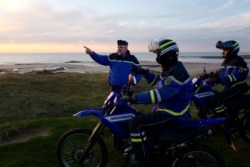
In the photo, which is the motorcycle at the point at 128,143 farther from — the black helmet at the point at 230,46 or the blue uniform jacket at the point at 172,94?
the black helmet at the point at 230,46

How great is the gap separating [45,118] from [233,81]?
5204 mm

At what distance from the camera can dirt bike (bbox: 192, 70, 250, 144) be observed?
8.02 m

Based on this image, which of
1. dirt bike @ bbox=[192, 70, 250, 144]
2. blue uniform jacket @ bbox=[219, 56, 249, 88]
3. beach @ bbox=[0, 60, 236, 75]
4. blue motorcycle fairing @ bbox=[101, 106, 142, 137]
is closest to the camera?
blue motorcycle fairing @ bbox=[101, 106, 142, 137]

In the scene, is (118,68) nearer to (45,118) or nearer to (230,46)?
(45,118)

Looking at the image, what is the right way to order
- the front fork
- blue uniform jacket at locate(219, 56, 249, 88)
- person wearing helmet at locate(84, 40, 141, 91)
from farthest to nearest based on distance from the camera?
person wearing helmet at locate(84, 40, 141, 91) → blue uniform jacket at locate(219, 56, 249, 88) → the front fork

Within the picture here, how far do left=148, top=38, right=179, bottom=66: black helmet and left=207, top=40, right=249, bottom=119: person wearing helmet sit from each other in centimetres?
281

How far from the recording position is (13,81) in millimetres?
17188

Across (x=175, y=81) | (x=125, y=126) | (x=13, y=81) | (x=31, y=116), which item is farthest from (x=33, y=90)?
(x=175, y=81)

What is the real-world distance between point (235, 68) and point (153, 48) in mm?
3062

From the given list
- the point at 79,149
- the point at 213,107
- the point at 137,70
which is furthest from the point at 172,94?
the point at 213,107

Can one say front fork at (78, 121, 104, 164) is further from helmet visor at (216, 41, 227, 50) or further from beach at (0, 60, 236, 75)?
beach at (0, 60, 236, 75)

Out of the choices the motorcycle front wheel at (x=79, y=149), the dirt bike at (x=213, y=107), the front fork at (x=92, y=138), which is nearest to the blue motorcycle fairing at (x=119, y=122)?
the front fork at (x=92, y=138)

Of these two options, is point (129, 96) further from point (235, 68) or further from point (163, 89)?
point (235, 68)

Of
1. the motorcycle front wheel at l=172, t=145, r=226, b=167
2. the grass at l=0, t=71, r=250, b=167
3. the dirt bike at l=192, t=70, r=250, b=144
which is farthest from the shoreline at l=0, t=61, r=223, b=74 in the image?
the motorcycle front wheel at l=172, t=145, r=226, b=167
